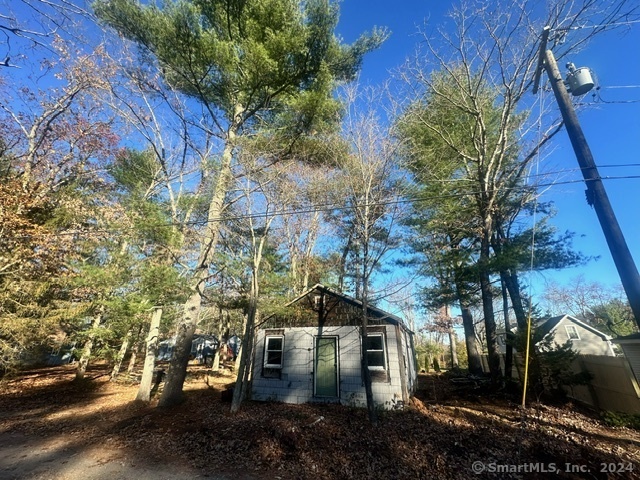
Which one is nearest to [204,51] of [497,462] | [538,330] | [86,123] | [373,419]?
[86,123]

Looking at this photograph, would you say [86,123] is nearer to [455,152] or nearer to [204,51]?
[204,51]

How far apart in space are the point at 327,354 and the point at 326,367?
424mm

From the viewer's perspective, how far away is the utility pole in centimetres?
336

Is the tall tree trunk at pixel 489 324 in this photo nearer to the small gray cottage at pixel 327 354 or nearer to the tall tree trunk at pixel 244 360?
the small gray cottage at pixel 327 354

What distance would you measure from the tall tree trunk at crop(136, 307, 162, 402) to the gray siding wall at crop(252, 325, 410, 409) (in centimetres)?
348

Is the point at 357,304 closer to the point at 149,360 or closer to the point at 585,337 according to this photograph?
the point at 149,360

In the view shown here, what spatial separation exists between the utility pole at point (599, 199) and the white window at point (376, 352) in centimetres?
669

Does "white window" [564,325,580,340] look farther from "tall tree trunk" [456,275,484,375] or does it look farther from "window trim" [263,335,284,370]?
"window trim" [263,335,284,370]

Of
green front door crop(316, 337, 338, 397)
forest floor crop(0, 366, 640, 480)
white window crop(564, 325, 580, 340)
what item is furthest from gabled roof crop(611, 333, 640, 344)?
white window crop(564, 325, 580, 340)

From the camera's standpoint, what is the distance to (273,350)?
10.5 m

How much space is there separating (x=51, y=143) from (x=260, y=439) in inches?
494

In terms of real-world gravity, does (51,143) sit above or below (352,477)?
above

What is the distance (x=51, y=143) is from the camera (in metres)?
10.3
